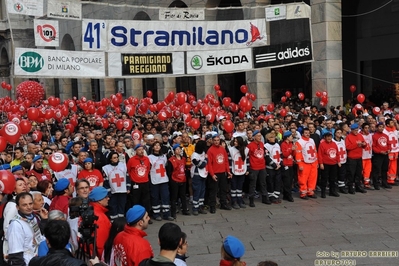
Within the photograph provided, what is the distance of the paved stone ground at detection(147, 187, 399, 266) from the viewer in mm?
7082

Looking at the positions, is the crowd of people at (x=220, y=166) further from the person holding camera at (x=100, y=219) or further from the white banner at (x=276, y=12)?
the white banner at (x=276, y=12)

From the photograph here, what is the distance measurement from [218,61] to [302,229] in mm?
4985

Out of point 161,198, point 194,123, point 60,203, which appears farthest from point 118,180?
point 194,123

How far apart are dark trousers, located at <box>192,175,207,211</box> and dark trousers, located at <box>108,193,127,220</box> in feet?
4.73

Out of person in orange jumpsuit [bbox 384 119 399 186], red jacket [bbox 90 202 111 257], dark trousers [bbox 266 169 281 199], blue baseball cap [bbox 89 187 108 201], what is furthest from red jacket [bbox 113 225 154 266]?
person in orange jumpsuit [bbox 384 119 399 186]

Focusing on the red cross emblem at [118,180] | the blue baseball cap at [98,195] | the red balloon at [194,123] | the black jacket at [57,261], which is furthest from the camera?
the red balloon at [194,123]

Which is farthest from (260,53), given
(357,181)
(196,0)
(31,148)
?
(196,0)

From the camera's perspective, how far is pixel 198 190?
389 inches

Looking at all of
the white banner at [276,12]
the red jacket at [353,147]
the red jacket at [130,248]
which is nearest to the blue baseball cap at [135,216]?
the red jacket at [130,248]

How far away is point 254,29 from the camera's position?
39.3ft

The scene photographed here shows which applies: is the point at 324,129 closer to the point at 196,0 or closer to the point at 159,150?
the point at 159,150

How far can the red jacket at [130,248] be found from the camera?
4297mm

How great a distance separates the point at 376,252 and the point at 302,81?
20.4 meters

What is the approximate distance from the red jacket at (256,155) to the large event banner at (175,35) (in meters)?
2.80
